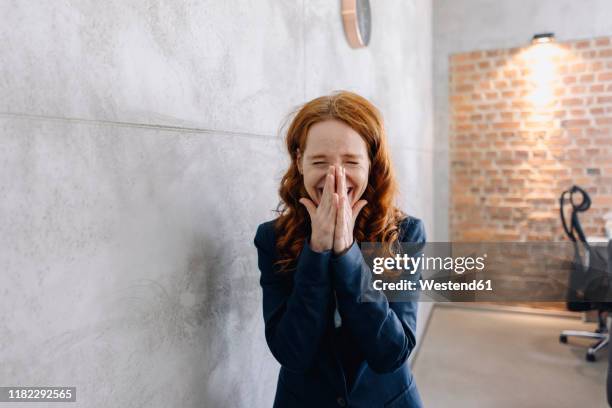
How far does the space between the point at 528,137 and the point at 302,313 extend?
4.11 meters

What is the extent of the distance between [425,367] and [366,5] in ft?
8.02

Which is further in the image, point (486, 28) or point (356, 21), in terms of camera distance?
point (486, 28)

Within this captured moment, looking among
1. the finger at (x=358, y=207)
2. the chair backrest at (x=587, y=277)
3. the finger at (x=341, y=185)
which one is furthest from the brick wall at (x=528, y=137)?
the finger at (x=341, y=185)

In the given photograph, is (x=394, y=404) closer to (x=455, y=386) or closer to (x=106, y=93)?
(x=106, y=93)

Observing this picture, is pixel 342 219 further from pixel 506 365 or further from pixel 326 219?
pixel 506 365

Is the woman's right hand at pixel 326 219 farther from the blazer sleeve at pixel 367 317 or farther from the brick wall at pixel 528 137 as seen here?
the brick wall at pixel 528 137

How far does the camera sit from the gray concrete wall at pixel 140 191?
0.62 metres

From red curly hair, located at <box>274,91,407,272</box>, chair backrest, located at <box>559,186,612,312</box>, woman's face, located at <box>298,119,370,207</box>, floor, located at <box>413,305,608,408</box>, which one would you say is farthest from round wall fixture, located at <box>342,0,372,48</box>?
chair backrest, located at <box>559,186,612,312</box>

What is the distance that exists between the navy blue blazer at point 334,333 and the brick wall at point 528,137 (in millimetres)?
3689

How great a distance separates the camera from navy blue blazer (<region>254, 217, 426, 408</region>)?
0.89 m

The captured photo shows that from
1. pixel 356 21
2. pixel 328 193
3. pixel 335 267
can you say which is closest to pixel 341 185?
pixel 328 193

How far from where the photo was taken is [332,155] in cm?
95

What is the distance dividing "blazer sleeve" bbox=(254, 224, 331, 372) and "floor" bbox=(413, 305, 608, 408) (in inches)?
82.4

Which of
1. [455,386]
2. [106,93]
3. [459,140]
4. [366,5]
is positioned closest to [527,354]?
[455,386]
